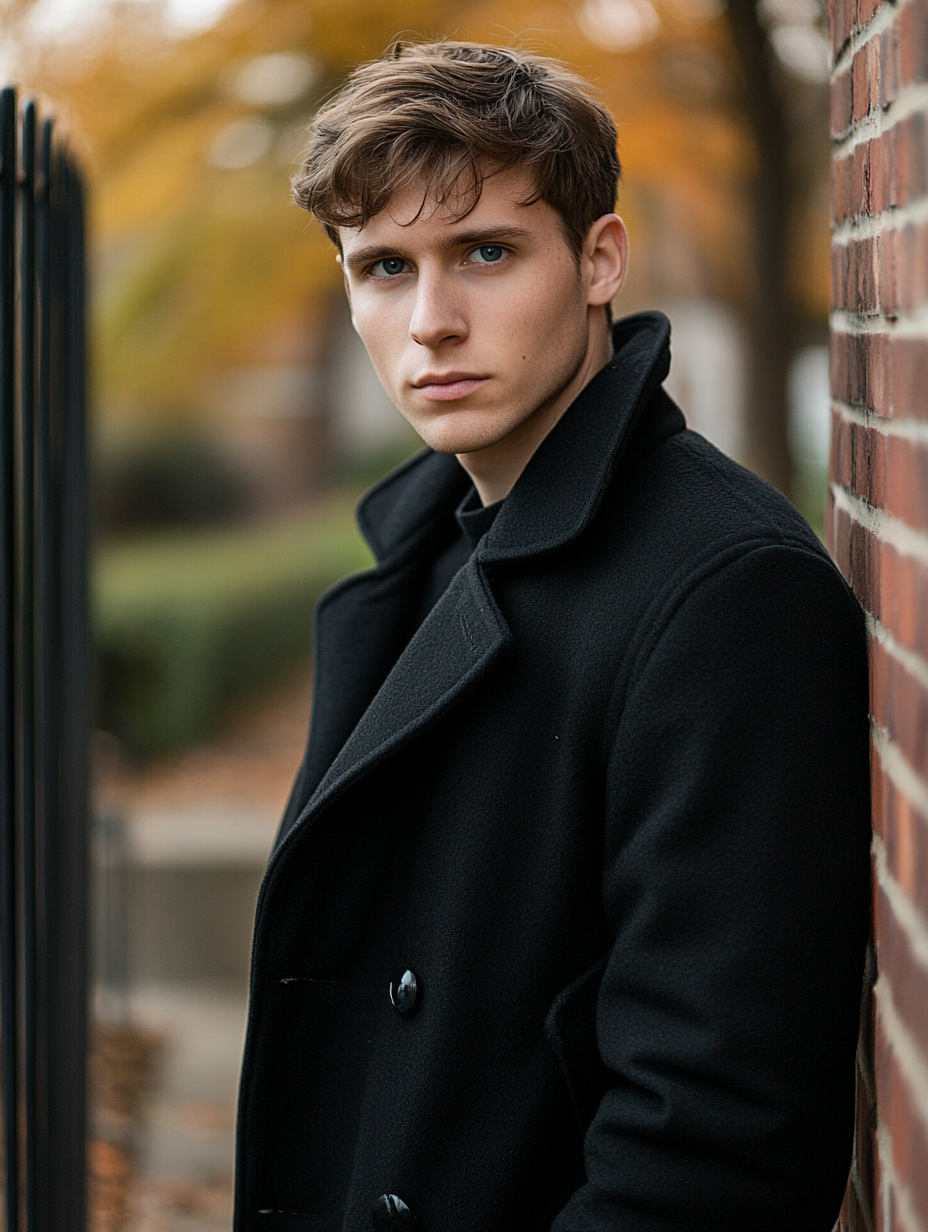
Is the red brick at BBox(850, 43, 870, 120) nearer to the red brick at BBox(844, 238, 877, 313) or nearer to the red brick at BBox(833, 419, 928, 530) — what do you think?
the red brick at BBox(844, 238, 877, 313)

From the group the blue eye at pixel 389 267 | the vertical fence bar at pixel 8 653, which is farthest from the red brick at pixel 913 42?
the vertical fence bar at pixel 8 653

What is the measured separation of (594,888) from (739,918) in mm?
246

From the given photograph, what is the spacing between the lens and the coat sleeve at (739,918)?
4.73 ft

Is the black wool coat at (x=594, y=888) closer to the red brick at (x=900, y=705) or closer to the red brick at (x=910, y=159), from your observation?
the red brick at (x=900, y=705)

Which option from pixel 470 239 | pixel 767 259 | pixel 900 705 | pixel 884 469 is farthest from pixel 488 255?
pixel 767 259

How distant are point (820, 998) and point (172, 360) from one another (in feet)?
28.9

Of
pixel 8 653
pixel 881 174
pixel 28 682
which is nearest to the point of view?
pixel 881 174

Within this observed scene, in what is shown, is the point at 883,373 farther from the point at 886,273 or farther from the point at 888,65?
the point at 888,65

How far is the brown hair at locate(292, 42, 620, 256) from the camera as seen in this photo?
5.78ft

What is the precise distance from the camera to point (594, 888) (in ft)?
5.42

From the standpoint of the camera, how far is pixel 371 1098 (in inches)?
71.1

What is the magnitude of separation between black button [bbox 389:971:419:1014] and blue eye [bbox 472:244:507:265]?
93cm

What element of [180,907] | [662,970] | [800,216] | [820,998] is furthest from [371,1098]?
[800,216]

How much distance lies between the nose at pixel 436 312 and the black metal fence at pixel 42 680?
103cm
